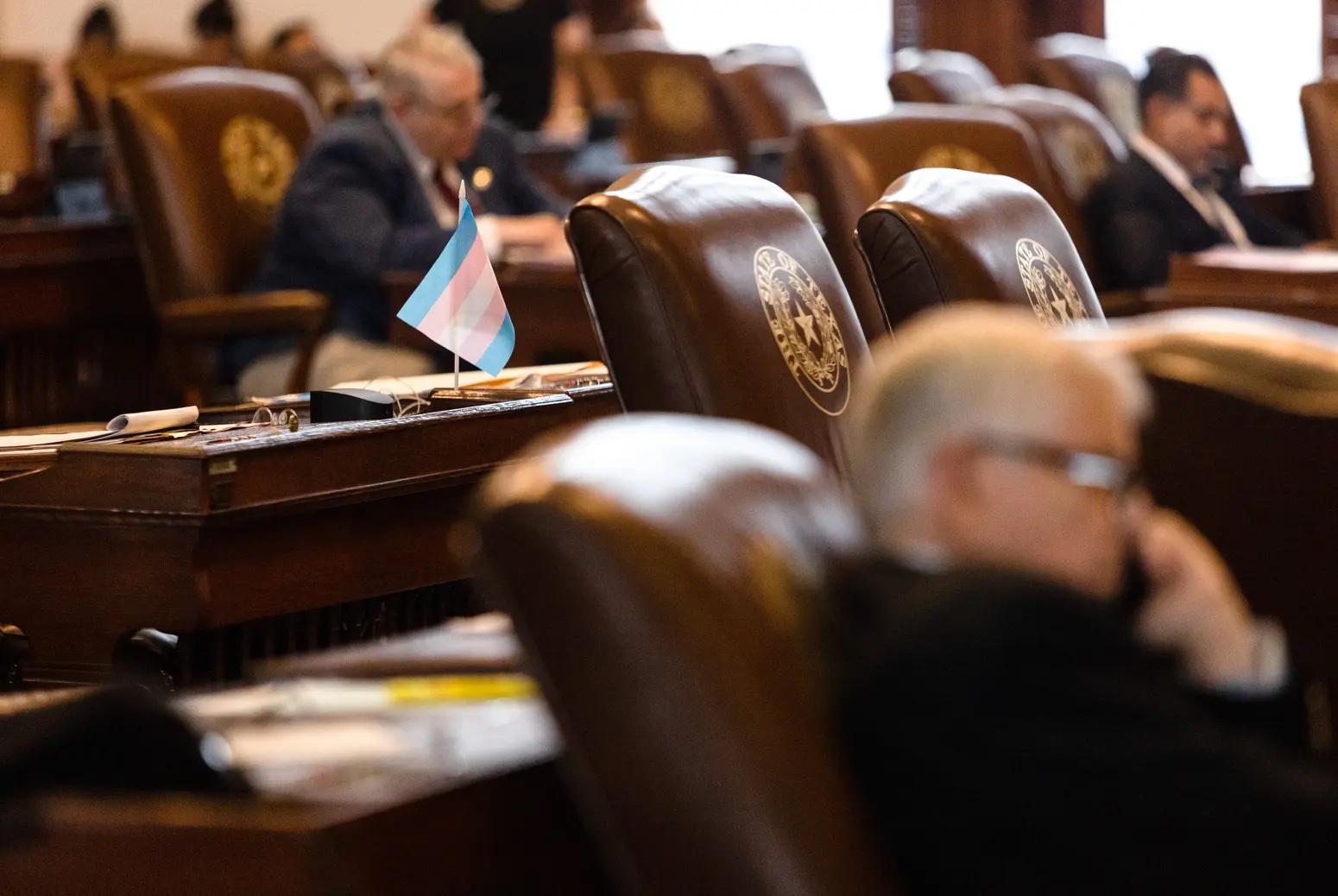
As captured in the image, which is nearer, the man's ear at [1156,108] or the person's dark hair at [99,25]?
the man's ear at [1156,108]

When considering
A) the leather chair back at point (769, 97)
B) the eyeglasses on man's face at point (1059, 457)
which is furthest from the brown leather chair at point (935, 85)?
the eyeglasses on man's face at point (1059, 457)

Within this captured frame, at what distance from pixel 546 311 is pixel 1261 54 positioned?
616 cm

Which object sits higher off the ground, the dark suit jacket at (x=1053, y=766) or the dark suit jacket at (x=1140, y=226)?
the dark suit jacket at (x=1053, y=766)

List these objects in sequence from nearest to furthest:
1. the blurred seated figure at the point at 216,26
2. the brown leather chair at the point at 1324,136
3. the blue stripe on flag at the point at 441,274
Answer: the blue stripe on flag at the point at 441,274, the brown leather chair at the point at 1324,136, the blurred seated figure at the point at 216,26

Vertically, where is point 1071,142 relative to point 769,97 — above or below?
above

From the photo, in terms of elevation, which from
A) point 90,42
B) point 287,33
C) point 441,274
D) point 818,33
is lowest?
point 818,33

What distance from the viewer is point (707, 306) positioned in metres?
1.75

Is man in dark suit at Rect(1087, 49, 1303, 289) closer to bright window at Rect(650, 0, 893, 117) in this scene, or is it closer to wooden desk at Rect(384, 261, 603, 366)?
wooden desk at Rect(384, 261, 603, 366)

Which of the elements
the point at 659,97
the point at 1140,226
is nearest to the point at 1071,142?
the point at 1140,226

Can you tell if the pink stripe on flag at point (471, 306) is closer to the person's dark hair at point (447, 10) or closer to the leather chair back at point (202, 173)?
the leather chair back at point (202, 173)

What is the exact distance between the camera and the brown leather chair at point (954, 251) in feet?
6.47

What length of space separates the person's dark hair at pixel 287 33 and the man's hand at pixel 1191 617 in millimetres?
8582

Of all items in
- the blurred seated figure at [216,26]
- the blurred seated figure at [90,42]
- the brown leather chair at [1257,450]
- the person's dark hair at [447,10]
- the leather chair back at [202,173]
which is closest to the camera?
the brown leather chair at [1257,450]

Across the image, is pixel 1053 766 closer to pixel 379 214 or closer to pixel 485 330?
pixel 485 330
